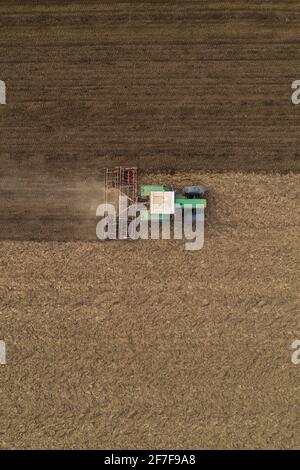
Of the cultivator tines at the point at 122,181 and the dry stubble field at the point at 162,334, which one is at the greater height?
the cultivator tines at the point at 122,181

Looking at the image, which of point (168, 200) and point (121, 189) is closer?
point (168, 200)

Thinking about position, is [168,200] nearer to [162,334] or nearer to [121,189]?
[121,189]

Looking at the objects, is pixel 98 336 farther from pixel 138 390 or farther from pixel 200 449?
pixel 200 449

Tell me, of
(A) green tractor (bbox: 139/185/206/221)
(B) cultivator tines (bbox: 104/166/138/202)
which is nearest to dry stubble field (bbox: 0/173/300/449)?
(A) green tractor (bbox: 139/185/206/221)

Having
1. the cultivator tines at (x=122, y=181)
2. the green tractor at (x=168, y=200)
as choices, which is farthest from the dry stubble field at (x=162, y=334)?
the cultivator tines at (x=122, y=181)

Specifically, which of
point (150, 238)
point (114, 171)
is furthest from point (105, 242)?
point (114, 171)

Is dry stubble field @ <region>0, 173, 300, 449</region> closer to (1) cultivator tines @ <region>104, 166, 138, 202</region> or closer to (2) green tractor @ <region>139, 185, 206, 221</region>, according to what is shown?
(2) green tractor @ <region>139, 185, 206, 221</region>

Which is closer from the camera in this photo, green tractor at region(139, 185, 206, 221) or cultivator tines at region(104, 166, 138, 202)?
green tractor at region(139, 185, 206, 221)

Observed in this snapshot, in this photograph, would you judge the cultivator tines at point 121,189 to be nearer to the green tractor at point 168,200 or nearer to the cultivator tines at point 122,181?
the cultivator tines at point 122,181

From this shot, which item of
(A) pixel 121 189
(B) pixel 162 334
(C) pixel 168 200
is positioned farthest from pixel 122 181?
(B) pixel 162 334
